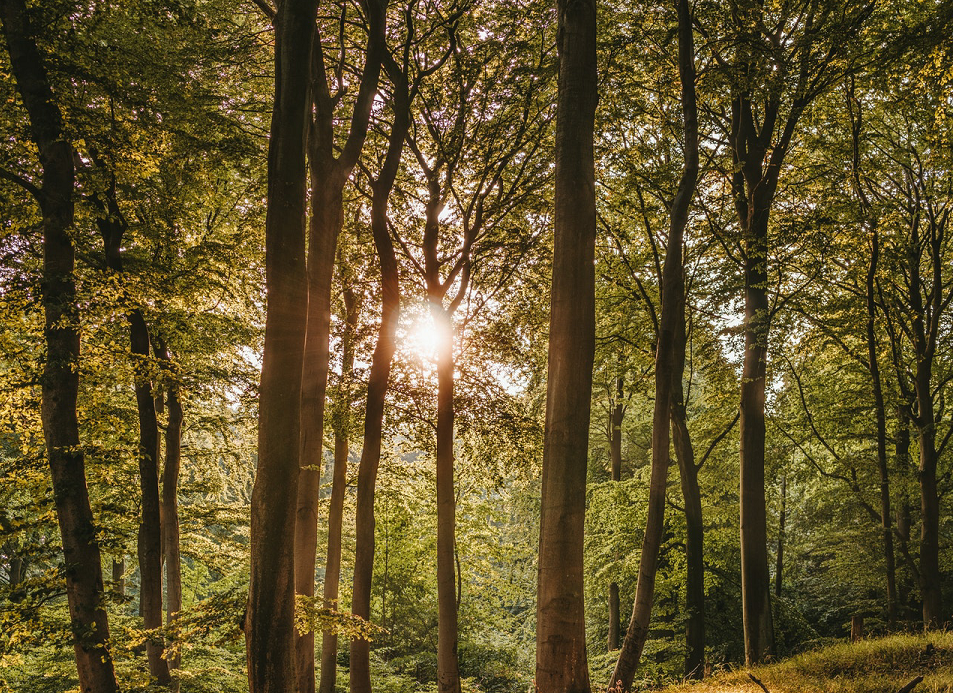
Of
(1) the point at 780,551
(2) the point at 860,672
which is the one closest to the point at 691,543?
(2) the point at 860,672

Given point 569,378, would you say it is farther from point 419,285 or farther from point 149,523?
point 149,523

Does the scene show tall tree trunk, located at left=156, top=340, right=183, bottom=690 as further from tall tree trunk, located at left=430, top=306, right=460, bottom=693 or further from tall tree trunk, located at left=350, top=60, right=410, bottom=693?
tall tree trunk, located at left=430, top=306, right=460, bottom=693

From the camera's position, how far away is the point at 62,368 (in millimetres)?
6996

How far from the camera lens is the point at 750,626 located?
9.80 m

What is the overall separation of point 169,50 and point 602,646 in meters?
23.0

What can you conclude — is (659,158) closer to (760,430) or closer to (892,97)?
(892,97)

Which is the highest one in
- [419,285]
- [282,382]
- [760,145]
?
[760,145]

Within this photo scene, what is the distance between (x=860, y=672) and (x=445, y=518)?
6623mm

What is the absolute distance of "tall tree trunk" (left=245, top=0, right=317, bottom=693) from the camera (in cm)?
479

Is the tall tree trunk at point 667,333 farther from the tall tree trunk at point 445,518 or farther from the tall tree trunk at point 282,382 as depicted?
the tall tree trunk at point 282,382

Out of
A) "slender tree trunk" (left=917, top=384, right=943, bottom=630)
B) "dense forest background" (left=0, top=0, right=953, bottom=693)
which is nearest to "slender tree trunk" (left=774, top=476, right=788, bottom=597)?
"dense forest background" (left=0, top=0, right=953, bottom=693)

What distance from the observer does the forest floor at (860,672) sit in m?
5.55

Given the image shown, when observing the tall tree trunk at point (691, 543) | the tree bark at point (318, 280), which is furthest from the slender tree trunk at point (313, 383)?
the tall tree trunk at point (691, 543)

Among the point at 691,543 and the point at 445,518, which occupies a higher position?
the point at 445,518
